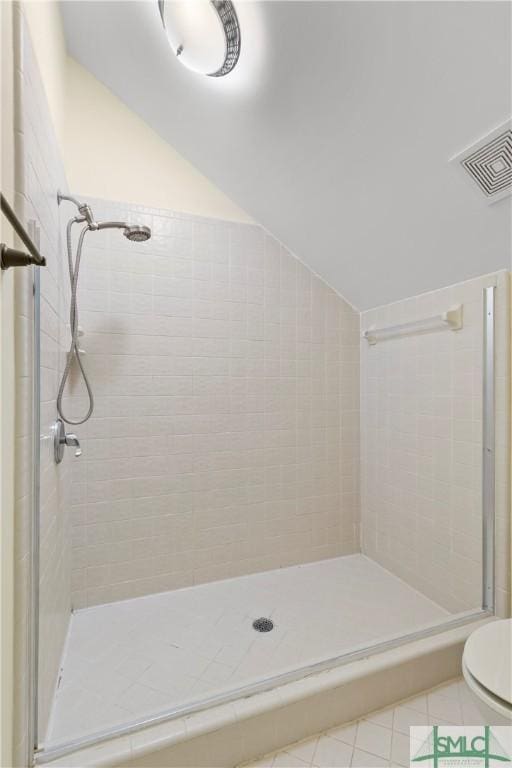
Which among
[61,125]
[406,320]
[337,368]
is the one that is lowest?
[337,368]

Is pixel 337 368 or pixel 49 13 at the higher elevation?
pixel 49 13

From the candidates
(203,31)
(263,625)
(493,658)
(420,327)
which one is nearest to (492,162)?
(420,327)

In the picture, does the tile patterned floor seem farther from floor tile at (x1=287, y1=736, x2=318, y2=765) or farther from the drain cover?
the drain cover

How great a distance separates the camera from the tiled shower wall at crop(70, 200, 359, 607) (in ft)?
5.76

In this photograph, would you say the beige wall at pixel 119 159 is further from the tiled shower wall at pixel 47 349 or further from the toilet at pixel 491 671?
the toilet at pixel 491 671

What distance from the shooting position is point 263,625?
1.64 metres

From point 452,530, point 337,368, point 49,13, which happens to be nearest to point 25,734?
point 452,530

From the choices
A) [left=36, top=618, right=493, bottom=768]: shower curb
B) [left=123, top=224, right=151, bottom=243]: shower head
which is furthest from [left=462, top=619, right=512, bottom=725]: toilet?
[left=123, top=224, right=151, bottom=243]: shower head

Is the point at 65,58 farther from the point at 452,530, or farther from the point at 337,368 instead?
the point at 452,530

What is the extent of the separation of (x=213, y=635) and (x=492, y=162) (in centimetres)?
198

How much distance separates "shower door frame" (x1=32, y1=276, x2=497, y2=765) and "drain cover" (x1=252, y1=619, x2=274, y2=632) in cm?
39

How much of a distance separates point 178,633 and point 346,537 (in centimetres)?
110

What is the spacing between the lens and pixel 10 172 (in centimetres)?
85

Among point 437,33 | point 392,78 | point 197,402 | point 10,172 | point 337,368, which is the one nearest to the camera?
point 10,172
